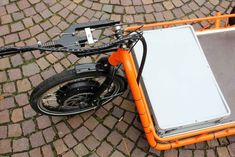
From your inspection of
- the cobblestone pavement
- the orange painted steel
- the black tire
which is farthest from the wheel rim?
the orange painted steel

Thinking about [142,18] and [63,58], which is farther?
[142,18]

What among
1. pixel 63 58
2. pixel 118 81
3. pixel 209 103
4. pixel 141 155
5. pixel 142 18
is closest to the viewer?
pixel 209 103

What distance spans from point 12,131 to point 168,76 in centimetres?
195

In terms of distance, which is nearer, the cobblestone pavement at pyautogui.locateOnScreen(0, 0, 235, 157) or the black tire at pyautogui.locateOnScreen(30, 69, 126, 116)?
the black tire at pyautogui.locateOnScreen(30, 69, 126, 116)

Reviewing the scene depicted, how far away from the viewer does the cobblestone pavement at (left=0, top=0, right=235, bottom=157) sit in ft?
11.9

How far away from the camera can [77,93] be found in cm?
324

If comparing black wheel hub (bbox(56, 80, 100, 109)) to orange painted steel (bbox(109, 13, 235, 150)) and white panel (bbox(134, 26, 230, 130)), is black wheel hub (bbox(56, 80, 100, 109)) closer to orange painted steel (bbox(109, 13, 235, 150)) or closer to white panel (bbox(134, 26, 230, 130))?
orange painted steel (bbox(109, 13, 235, 150))

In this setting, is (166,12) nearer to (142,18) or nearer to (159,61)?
(142,18)

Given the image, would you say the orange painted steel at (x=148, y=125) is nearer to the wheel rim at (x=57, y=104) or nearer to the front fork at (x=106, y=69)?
the front fork at (x=106, y=69)

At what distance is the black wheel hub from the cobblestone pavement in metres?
0.39

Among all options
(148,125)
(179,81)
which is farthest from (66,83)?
(179,81)

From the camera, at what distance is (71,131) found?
3703 millimetres

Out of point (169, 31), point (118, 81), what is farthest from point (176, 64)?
point (118, 81)

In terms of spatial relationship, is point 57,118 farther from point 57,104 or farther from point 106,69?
point 106,69
